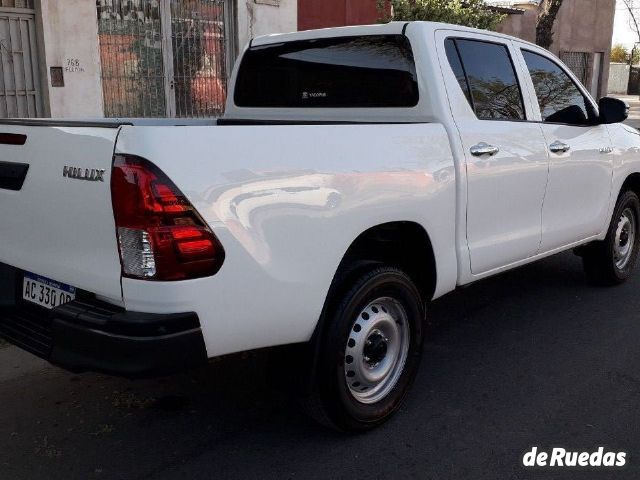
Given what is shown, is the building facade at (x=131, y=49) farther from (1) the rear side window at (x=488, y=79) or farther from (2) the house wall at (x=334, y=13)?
(1) the rear side window at (x=488, y=79)

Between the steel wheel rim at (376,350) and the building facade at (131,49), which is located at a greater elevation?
the building facade at (131,49)

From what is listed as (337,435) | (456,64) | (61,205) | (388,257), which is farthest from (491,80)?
(61,205)

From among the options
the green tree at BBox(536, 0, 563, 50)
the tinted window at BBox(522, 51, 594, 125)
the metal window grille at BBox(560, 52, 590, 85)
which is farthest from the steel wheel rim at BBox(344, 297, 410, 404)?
the metal window grille at BBox(560, 52, 590, 85)

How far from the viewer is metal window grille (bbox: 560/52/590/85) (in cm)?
2558

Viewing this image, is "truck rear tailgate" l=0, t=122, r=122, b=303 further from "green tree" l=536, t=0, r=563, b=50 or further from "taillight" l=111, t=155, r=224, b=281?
"green tree" l=536, t=0, r=563, b=50

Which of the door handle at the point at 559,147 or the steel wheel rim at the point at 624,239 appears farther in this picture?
Answer: the steel wheel rim at the point at 624,239

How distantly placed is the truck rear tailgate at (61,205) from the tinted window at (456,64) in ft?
7.01

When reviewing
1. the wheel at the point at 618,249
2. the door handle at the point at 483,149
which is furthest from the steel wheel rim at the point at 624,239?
the door handle at the point at 483,149

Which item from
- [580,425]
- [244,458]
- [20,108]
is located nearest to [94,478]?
[244,458]

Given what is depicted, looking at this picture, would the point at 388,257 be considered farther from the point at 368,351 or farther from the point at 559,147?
the point at 559,147

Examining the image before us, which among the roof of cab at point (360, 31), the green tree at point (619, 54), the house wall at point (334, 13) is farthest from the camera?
the green tree at point (619, 54)

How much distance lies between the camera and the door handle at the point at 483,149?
3.83m

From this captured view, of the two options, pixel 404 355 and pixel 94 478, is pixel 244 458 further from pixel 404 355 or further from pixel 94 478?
pixel 404 355

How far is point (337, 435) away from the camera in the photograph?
342 centimetres
